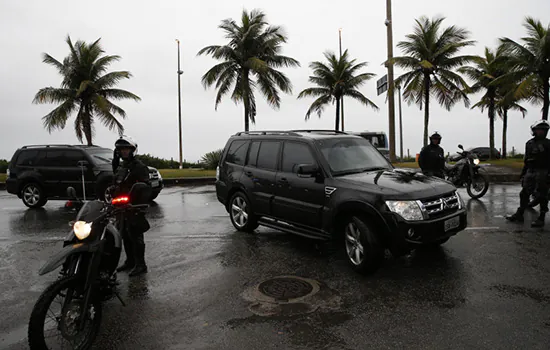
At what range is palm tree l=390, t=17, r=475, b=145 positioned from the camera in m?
27.2

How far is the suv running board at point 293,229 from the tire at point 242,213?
0.26 m

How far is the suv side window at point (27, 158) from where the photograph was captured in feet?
38.4

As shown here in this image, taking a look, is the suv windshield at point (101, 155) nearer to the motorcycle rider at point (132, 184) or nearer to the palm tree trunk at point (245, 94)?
the motorcycle rider at point (132, 184)

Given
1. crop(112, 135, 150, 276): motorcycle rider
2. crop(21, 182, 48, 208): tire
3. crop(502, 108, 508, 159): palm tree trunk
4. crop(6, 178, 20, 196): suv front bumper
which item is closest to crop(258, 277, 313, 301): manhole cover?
crop(112, 135, 150, 276): motorcycle rider

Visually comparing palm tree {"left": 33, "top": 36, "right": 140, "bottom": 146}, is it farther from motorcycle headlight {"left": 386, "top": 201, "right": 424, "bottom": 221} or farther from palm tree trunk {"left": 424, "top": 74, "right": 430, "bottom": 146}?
motorcycle headlight {"left": 386, "top": 201, "right": 424, "bottom": 221}

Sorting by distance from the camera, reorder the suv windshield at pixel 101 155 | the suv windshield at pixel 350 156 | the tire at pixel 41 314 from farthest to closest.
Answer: the suv windshield at pixel 101 155 → the suv windshield at pixel 350 156 → the tire at pixel 41 314

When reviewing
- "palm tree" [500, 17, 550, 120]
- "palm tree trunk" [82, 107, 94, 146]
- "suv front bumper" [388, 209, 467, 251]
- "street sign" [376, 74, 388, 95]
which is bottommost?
"suv front bumper" [388, 209, 467, 251]

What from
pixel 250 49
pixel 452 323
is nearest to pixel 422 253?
pixel 452 323

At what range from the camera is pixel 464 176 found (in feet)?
37.2

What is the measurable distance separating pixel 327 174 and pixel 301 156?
0.69 m

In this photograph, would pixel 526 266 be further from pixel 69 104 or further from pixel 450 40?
pixel 69 104

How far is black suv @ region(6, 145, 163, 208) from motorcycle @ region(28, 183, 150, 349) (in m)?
8.18

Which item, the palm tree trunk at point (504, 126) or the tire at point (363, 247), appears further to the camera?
the palm tree trunk at point (504, 126)

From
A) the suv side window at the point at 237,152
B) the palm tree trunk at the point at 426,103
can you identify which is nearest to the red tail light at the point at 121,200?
the suv side window at the point at 237,152
